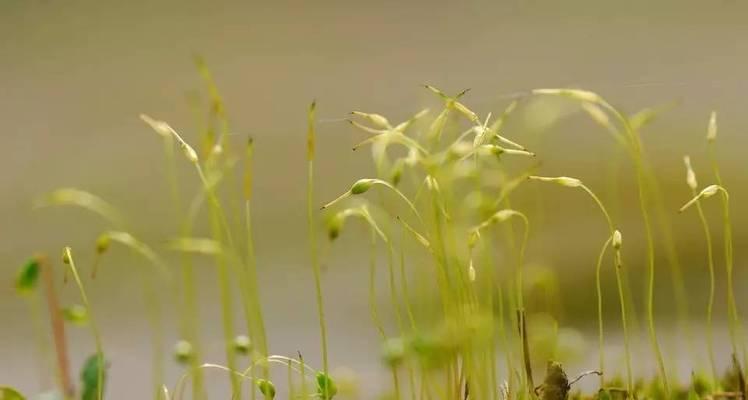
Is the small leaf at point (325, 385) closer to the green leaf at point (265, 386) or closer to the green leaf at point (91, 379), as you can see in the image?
the green leaf at point (265, 386)

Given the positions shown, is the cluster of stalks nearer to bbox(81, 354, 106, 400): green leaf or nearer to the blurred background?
bbox(81, 354, 106, 400): green leaf

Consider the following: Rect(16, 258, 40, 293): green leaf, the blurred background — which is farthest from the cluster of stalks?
the blurred background

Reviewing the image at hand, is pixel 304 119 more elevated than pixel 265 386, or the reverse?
pixel 304 119

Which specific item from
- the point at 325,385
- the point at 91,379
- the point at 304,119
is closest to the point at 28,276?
the point at 91,379

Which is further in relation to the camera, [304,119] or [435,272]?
[304,119]

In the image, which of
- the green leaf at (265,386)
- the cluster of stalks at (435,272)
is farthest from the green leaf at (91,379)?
the green leaf at (265,386)

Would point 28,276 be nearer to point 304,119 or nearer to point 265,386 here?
point 265,386

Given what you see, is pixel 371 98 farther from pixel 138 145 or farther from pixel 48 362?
pixel 48 362
